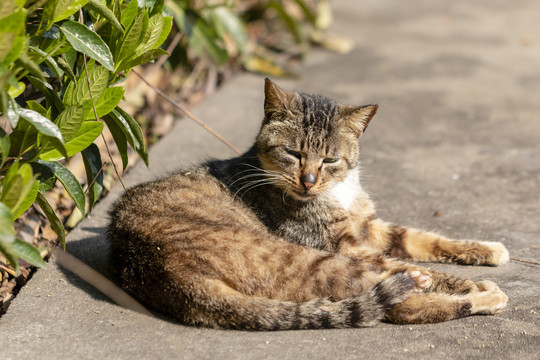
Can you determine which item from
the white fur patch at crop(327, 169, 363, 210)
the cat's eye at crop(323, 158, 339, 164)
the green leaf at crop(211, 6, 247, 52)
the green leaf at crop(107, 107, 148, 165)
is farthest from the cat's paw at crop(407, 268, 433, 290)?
the green leaf at crop(211, 6, 247, 52)

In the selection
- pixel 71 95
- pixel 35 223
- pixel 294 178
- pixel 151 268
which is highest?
pixel 71 95

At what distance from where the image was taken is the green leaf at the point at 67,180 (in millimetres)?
3102

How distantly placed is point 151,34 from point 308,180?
1164 mm

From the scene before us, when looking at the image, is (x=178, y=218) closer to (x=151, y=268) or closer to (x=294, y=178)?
(x=151, y=268)

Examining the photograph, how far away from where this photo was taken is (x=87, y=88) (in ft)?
10.2

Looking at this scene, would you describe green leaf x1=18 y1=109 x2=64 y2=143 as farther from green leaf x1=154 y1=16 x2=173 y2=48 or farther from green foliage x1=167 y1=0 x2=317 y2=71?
green foliage x1=167 y1=0 x2=317 y2=71

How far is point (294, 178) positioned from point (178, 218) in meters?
0.76

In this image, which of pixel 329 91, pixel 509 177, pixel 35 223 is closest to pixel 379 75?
pixel 329 91

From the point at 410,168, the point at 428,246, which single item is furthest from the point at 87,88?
the point at 410,168

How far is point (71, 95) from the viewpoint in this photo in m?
3.12

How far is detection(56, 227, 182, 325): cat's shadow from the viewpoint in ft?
11.3

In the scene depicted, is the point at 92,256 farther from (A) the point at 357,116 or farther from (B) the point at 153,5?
(A) the point at 357,116

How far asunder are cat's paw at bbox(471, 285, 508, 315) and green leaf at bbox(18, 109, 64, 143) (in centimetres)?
207

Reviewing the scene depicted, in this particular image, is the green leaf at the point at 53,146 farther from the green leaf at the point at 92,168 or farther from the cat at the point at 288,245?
the cat at the point at 288,245
